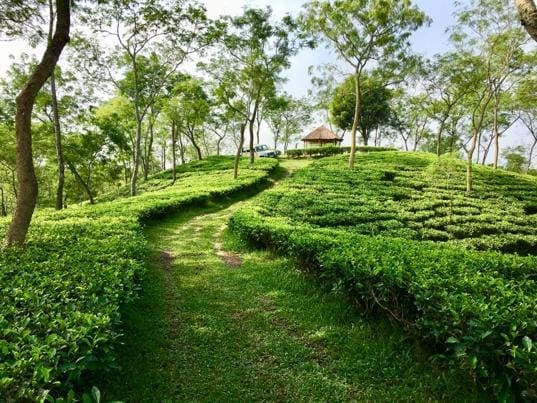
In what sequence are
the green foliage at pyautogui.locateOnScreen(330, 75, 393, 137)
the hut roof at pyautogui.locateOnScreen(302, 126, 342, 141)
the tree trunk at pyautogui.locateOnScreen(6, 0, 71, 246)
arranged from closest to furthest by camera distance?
1. the tree trunk at pyautogui.locateOnScreen(6, 0, 71, 246)
2. the hut roof at pyautogui.locateOnScreen(302, 126, 342, 141)
3. the green foliage at pyautogui.locateOnScreen(330, 75, 393, 137)

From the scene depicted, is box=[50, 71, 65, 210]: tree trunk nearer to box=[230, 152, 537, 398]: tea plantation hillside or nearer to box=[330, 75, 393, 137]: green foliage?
box=[230, 152, 537, 398]: tea plantation hillside

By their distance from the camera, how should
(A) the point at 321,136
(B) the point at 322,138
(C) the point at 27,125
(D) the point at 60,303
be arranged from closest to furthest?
Result: (D) the point at 60,303, (C) the point at 27,125, (B) the point at 322,138, (A) the point at 321,136

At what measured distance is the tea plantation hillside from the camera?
3518mm

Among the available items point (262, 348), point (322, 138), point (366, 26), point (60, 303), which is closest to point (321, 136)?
point (322, 138)

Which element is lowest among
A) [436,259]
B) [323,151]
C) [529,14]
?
[436,259]

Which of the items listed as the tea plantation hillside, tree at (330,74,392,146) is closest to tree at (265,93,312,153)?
tree at (330,74,392,146)

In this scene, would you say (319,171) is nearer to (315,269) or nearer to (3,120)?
(315,269)

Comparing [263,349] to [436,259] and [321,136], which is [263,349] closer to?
[436,259]

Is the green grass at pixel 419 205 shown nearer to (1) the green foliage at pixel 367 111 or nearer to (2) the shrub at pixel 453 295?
(2) the shrub at pixel 453 295

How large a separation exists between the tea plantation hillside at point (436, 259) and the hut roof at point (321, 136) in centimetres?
2689

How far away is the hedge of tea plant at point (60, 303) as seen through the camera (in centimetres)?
277

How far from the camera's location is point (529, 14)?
14.8ft

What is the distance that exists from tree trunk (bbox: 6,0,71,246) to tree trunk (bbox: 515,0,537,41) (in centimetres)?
767

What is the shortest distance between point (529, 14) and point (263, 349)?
577 centimetres
